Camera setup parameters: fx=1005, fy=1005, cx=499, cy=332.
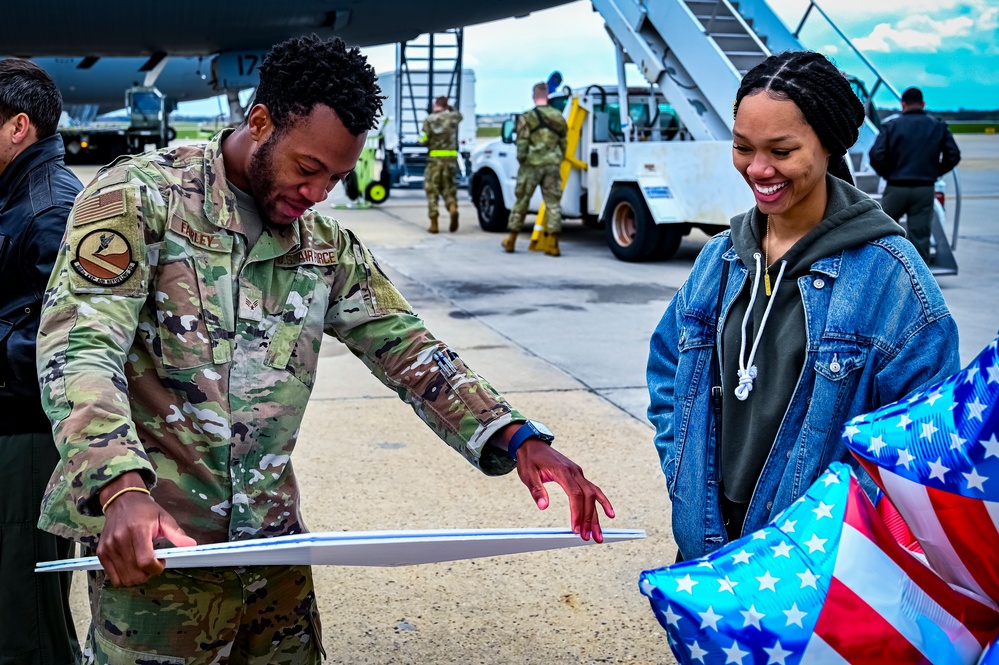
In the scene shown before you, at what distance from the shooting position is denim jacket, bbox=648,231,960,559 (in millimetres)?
1822

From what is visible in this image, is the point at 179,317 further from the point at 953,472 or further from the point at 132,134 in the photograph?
the point at 132,134

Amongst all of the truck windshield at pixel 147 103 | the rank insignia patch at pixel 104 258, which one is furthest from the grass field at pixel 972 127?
the rank insignia patch at pixel 104 258

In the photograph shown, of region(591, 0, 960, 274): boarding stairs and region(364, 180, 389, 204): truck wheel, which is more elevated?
region(591, 0, 960, 274): boarding stairs

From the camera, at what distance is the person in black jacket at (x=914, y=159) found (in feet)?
33.2

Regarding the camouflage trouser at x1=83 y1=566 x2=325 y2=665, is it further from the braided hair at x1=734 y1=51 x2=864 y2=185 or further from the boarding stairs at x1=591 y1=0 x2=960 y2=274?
the boarding stairs at x1=591 y1=0 x2=960 y2=274

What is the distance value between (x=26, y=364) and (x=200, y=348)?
3.27ft

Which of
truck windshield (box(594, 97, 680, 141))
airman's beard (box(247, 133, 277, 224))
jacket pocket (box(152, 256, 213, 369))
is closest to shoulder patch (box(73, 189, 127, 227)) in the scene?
jacket pocket (box(152, 256, 213, 369))

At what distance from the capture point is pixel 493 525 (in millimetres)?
4457

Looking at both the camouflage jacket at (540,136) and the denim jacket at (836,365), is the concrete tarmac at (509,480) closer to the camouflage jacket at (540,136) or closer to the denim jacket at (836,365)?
the denim jacket at (836,365)

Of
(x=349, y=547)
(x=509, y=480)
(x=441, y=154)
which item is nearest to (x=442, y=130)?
(x=441, y=154)

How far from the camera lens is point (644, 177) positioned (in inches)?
470

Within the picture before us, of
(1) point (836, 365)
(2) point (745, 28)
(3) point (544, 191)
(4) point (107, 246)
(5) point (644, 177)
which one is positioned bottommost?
(3) point (544, 191)

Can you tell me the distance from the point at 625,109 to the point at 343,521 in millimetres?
9015

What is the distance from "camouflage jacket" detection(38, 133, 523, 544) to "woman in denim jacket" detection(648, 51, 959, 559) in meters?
0.43
